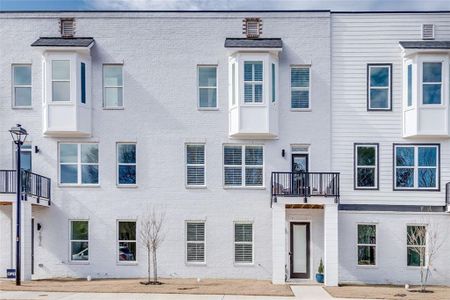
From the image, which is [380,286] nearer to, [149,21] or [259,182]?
[259,182]

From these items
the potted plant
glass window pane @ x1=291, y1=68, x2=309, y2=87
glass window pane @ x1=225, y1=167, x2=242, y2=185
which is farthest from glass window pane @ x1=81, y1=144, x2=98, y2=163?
the potted plant

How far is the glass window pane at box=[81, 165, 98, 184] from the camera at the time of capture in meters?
Answer: 26.1

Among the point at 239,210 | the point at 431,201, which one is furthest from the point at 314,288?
the point at 431,201

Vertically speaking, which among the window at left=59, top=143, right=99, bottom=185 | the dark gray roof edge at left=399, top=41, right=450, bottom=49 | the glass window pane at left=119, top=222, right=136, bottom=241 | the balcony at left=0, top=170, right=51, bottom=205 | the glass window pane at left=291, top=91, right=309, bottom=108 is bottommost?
the glass window pane at left=119, top=222, right=136, bottom=241

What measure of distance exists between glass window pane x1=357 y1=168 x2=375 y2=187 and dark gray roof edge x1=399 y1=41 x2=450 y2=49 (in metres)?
5.19

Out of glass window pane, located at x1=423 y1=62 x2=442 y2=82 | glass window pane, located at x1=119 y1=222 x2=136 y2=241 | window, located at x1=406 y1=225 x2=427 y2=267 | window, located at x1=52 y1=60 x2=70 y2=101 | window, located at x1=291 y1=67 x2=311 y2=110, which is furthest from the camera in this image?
window, located at x1=291 y1=67 x2=311 y2=110

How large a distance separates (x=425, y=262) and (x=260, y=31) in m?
11.5

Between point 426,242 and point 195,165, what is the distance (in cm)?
980

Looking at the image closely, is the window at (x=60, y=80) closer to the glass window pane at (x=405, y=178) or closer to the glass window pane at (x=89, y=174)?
the glass window pane at (x=89, y=174)

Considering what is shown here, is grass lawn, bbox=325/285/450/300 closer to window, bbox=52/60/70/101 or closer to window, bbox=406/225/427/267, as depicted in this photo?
window, bbox=406/225/427/267

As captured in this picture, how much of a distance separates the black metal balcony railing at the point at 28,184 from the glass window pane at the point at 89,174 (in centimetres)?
144

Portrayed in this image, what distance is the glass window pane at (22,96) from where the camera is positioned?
26.4m

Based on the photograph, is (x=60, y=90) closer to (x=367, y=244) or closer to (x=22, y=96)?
(x=22, y=96)

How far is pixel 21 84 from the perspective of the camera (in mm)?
26375
